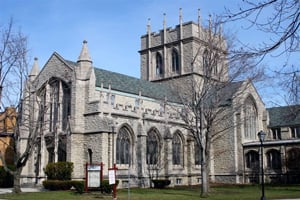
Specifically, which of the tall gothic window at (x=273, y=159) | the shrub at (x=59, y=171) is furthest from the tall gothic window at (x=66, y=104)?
the tall gothic window at (x=273, y=159)

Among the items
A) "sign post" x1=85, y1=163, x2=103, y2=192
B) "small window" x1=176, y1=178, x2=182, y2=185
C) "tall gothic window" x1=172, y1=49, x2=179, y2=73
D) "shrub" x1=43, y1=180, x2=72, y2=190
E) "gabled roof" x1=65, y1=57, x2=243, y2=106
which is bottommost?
"small window" x1=176, y1=178, x2=182, y2=185

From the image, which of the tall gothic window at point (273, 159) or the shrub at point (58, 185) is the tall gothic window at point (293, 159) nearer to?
the tall gothic window at point (273, 159)

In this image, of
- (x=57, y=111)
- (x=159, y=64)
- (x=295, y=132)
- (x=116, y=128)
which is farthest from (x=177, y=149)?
(x=159, y=64)

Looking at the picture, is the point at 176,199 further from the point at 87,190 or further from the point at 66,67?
the point at 66,67

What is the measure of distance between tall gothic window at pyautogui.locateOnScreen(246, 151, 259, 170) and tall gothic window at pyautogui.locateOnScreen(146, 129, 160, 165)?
12170mm

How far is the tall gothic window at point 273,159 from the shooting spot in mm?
44688

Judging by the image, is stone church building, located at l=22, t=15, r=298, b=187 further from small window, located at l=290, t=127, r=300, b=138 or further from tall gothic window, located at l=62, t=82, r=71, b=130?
small window, located at l=290, t=127, r=300, b=138

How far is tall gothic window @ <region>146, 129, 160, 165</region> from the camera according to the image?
130 ft

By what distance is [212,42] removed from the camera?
2753cm

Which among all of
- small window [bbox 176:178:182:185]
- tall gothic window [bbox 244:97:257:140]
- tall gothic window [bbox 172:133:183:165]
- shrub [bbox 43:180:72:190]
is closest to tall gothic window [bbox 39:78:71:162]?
shrub [bbox 43:180:72:190]

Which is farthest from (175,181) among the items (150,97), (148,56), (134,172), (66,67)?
(148,56)

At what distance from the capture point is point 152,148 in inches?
1581

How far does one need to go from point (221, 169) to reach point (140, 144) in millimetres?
14067

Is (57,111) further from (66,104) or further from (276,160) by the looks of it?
(276,160)
